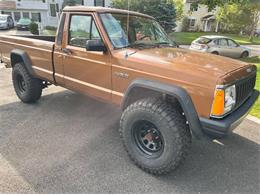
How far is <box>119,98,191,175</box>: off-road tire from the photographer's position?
2754 millimetres

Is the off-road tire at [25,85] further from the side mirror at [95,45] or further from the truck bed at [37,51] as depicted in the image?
the side mirror at [95,45]

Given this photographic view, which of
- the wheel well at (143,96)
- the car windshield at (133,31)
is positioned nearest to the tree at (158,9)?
the car windshield at (133,31)

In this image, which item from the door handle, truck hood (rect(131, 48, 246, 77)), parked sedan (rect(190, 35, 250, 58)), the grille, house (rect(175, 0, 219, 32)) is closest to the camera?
truck hood (rect(131, 48, 246, 77))

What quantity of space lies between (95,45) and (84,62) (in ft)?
2.01

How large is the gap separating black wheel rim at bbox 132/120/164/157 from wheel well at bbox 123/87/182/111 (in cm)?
36

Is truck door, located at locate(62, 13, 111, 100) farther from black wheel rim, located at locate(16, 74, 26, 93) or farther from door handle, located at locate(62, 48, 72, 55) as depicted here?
black wheel rim, located at locate(16, 74, 26, 93)

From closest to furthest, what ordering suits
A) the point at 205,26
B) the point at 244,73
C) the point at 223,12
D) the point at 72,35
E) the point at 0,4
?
the point at 244,73 < the point at 72,35 < the point at 223,12 < the point at 0,4 < the point at 205,26

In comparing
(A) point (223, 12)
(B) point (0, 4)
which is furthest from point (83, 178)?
(B) point (0, 4)

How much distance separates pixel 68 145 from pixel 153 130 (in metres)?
1.42

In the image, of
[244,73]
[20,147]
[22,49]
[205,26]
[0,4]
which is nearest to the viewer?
[244,73]

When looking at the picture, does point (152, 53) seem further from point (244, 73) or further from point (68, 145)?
point (68, 145)

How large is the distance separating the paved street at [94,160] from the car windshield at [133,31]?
1594 mm

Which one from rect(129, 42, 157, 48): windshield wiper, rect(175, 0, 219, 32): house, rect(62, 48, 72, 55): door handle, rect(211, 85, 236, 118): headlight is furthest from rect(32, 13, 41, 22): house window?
rect(211, 85, 236, 118): headlight

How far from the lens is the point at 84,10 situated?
12.1ft
